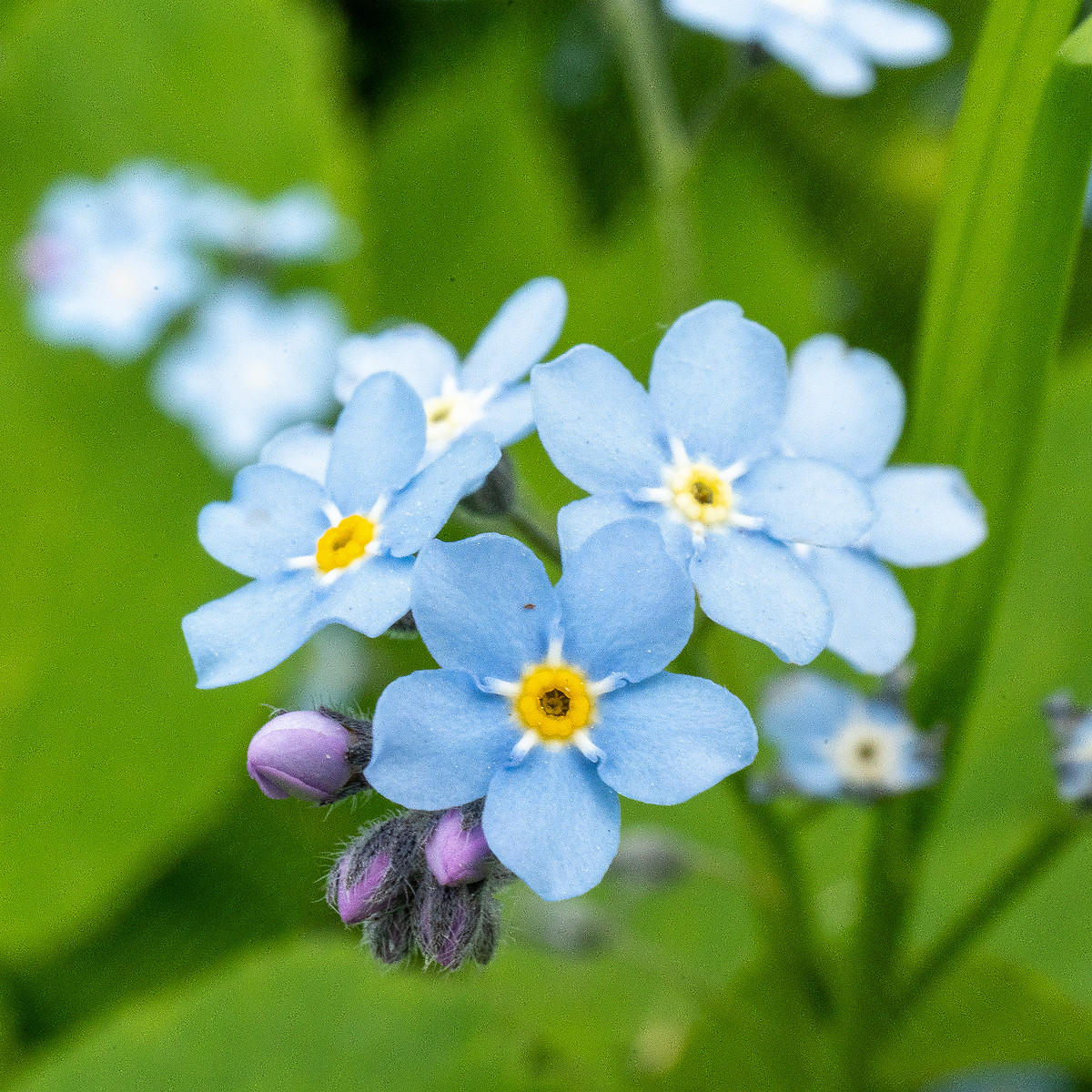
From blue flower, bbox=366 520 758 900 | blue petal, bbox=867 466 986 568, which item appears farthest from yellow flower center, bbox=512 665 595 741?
blue petal, bbox=867 466 986 568

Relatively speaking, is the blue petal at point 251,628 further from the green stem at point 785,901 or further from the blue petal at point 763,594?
the green stem at point 785,901

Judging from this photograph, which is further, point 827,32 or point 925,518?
point 827,32

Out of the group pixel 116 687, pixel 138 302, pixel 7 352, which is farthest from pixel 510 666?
pixel 7 352

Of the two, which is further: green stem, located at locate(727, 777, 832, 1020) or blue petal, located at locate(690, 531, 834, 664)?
green stem, located at locate(727, 777, 832, 1020)

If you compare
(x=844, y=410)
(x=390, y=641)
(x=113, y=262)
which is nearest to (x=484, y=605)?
(x=844, y=410)

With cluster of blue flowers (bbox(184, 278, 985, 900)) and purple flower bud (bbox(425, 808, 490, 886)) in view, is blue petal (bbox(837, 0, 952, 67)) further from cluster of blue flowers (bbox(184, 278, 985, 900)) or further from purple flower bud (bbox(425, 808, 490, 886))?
purple flower bud (bbox(425, 808, 490, 886))

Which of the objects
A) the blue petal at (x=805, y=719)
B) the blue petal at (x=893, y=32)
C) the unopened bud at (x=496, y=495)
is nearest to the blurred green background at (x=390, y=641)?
the blue petal at (x=805, y=719)

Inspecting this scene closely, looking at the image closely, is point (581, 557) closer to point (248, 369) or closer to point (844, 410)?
point (844, 410)
